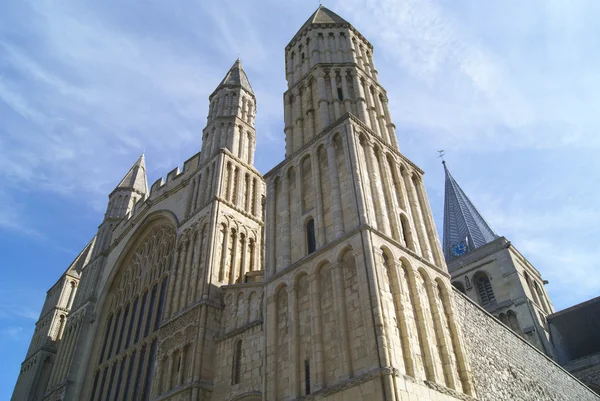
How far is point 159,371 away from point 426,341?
1065cm

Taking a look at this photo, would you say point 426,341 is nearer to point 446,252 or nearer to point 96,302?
point 96,302

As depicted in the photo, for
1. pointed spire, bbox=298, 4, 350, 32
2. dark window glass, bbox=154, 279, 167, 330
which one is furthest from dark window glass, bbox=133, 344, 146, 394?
pointed spire, bbox=298, 4, 350, 32

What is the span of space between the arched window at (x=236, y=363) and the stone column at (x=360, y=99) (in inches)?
344

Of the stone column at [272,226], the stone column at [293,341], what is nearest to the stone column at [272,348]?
the stone column at [293,341]

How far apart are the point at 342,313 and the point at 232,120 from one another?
1695cm

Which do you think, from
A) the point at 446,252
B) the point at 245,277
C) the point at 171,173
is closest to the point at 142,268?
the point at 171,173

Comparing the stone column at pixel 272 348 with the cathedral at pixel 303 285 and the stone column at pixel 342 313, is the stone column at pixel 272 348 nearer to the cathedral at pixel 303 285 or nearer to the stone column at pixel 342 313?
the cathedral at pixel 303 285

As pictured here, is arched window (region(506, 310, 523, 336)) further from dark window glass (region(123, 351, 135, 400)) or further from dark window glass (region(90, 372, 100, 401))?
dark window glass (region(90, 372, 100, 401))

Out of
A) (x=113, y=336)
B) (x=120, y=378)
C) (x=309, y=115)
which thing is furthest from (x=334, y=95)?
(x=113, y=336)

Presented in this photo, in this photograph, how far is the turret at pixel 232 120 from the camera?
2538 centimetres

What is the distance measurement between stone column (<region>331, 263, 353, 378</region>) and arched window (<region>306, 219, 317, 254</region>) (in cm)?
163

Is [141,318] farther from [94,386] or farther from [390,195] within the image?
[390,195]

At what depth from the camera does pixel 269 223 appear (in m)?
16.0

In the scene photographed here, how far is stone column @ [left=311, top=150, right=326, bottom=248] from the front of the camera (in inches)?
532
